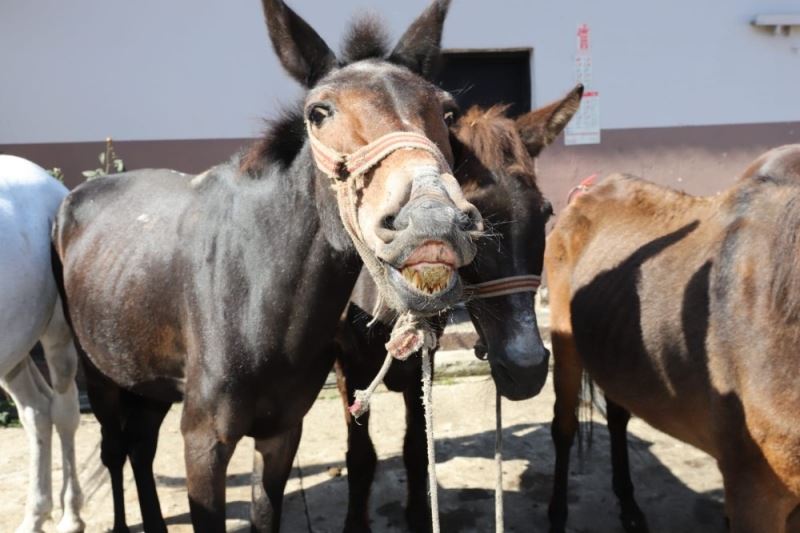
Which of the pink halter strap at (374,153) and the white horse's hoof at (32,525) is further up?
the pink halter strap at (374,153)

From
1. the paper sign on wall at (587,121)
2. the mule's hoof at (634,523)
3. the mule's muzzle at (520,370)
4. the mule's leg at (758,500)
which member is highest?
the paper sign on wall at (587,121)

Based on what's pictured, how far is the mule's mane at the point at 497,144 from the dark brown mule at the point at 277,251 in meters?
0.37

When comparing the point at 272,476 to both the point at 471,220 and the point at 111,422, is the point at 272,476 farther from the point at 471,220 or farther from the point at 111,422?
the point at 471,220

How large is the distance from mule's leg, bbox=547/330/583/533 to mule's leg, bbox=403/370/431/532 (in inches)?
26.9

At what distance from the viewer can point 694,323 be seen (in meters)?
2.75

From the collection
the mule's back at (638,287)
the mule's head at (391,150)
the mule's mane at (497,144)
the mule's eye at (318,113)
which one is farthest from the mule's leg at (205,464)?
the mule's back at (638,287)

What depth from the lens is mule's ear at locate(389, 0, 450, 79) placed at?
7.15ft

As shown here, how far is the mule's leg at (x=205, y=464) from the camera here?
2.25m

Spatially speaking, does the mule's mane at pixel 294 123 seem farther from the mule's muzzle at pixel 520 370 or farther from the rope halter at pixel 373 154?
the mule's muzzle at pixel 520 370

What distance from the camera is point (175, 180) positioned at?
9.69ft

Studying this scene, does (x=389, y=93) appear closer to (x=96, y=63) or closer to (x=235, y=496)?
(x=235, y=496)

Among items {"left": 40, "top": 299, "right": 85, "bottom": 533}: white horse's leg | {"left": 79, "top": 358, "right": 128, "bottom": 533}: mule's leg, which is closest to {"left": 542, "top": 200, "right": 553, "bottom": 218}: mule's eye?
{"left": 79, "top": 358, "right": 128, "bottom": 533}: mule's leg

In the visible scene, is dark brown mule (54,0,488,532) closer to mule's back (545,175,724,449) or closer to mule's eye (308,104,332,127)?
Answer: mule's eye (308,104,332,127)

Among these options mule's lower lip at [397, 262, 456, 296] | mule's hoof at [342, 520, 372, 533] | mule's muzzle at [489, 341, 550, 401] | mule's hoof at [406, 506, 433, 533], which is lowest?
mule's hoof at [406, 506, 433, 533]
